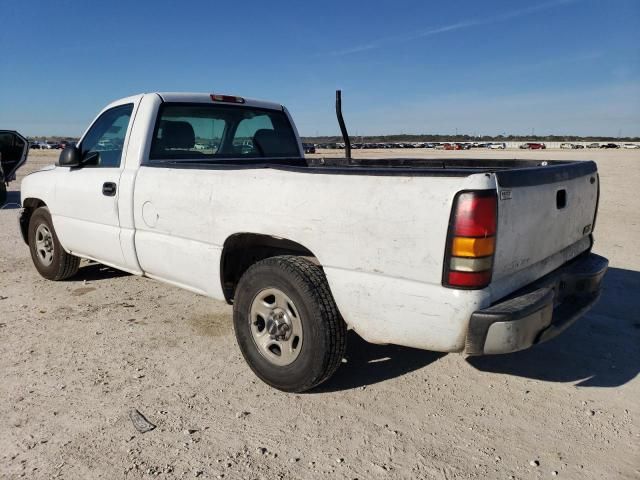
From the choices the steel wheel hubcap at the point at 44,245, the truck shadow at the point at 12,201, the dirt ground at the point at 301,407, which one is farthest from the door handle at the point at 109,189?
the truck shadow at the point at 12,201

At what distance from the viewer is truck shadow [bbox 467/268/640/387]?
131 inches

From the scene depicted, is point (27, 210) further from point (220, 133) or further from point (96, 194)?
point (220, 133)

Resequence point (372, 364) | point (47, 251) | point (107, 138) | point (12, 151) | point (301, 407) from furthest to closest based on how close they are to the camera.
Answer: point (12, 151)
point (47, 251)
point (107, 138)
point (372, 364)
point (301, 407)

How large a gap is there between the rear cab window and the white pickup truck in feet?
0.06

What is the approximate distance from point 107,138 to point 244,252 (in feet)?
6.78

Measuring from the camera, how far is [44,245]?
5441 mm

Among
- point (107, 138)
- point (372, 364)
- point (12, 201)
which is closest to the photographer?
point (372, 364)

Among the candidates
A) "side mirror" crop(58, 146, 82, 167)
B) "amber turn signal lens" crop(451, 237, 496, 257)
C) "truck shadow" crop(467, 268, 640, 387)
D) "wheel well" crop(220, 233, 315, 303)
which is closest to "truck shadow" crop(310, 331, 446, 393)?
"truck shadow" crop(467, 268, 640, 387)

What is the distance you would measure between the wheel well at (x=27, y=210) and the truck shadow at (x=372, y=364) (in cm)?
389

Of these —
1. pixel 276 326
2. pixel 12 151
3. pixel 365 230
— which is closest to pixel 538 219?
pixel 365 230

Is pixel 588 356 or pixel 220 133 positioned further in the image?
pixel 220 133

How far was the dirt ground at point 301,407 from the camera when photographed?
243 cm

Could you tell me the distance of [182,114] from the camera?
14.4 ft

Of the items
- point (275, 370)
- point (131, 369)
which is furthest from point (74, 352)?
point (275, 370)
